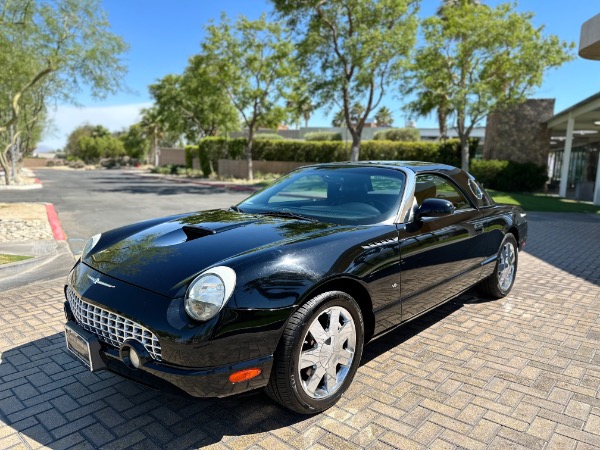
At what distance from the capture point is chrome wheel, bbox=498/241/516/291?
507 centimetres

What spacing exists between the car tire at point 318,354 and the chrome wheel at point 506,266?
9.47 feet

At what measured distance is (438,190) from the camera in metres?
4.03

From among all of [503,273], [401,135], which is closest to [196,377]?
[503,273]

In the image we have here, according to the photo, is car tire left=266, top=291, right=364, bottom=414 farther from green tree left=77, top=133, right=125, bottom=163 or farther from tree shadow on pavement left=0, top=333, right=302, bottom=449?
green tree left=77, top=133, right=125, bottom=163

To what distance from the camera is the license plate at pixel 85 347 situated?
8.16ft

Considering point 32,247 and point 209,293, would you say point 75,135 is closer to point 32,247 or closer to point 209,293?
point 32,247

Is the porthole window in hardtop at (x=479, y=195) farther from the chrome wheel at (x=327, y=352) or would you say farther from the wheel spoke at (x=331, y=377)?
the wheel spoke at (x=331, y=377)

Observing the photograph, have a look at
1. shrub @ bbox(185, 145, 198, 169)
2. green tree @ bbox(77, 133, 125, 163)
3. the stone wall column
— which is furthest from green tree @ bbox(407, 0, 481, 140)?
green tree @ bbox(77, 133, 125, 163)

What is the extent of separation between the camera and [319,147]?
30734mm

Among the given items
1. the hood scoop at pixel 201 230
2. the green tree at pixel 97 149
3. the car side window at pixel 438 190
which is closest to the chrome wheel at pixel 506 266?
the car side window at pixel 438 190

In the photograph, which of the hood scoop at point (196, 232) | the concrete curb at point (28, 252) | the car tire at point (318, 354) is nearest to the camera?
the car tire at point (318, 354)

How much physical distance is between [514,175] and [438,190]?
849 inches

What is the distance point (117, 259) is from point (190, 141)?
52.1m

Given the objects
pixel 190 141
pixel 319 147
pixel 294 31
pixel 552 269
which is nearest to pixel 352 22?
pixel 294 31
